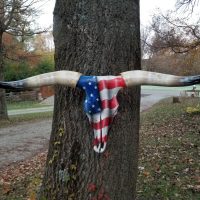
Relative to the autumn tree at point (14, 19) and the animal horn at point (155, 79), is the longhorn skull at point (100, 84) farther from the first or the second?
the autumn tree at point (14, 19)

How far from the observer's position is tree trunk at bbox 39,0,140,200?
372cm

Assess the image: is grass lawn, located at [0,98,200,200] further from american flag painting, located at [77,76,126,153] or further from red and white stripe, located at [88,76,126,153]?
american flag painting, located at [77,76,126,153]

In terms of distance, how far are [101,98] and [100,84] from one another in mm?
132

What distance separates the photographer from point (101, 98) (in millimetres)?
3498

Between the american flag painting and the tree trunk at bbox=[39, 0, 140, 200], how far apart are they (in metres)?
0.16

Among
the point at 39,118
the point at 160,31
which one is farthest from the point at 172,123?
the point at 39,118

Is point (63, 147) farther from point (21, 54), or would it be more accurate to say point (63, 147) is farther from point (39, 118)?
point (21, 54)

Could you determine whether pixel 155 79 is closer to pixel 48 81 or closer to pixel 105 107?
pixel 105 107

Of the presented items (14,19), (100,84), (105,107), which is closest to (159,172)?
(105,107)

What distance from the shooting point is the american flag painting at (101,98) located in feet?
11.5

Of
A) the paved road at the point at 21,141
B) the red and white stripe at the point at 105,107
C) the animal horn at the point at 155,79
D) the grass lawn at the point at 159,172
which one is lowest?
the paved road at the point at 21,141

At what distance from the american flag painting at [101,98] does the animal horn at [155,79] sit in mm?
76

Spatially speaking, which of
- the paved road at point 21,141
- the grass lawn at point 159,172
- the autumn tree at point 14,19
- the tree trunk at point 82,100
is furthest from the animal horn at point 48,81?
the autumn tree at point 14,19

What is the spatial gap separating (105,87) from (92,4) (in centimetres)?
86
